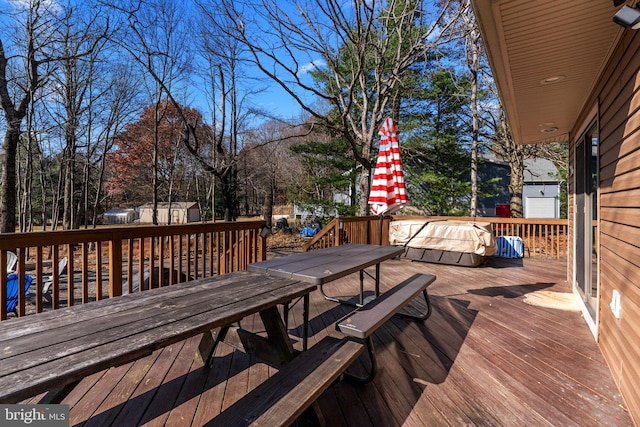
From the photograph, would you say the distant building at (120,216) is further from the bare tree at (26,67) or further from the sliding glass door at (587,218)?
the sliding glass door at (587,218)

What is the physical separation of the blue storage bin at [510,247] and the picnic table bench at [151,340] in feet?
22.3

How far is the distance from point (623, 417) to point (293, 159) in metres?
16.4

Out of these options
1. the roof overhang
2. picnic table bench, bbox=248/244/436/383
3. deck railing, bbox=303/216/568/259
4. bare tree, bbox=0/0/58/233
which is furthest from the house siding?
bare tree, bbox=0/0/58/233

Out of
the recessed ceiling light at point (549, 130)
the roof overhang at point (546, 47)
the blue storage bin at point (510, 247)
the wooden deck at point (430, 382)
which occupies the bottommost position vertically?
the wooden deck at point (430, 382)

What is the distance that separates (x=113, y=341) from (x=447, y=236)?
595cm

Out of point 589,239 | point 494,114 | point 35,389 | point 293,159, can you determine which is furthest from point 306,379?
point 293,159

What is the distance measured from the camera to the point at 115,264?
2.72 metres

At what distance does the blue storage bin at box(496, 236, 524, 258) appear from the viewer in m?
7.21

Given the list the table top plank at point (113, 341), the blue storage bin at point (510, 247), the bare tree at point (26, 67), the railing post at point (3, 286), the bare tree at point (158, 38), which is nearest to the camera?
the table top plank at point (113, 341)

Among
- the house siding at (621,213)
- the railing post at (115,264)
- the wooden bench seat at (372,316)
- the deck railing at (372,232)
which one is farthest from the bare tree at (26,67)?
the house siding at (621,213)

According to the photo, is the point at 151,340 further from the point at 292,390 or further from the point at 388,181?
the point at 388,181

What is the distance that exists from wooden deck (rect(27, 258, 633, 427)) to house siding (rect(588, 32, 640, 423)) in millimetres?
215

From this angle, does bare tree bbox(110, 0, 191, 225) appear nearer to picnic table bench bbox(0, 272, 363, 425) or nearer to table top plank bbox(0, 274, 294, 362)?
table top plank bbox(0, 274, 294, 362)

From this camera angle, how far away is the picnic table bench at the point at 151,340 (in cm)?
102
